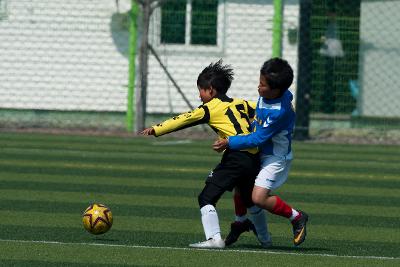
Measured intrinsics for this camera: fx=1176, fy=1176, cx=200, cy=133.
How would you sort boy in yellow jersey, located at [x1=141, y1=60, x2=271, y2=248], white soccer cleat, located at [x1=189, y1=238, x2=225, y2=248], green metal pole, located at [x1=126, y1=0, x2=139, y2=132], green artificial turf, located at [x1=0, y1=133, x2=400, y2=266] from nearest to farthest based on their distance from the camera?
green artificial turf, located at [x1=0, y1=133, x2=400, y2=266], white soccer cleat, located at [x1=189, y1=238, x2=225, y2=248], boy in yellow jersey, located at [x1=141, y1=60, x2=271, y2=248], green metal pole, located at [x1=126, y1=0, x2=139, y2=132]

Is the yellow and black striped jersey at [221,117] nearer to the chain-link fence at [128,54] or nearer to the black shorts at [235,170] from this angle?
the black shorts at [235,170]

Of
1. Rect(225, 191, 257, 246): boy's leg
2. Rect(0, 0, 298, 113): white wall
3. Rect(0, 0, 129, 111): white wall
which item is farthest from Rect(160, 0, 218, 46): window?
Rect(225, 191, 257, 246): boy's leg

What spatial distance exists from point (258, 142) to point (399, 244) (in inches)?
52.5

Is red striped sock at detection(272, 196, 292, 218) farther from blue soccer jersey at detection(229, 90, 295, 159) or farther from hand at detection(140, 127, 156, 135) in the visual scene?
hand at detection(140, 127, 156, 135)

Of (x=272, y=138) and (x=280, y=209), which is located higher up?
(x=272, y=138)

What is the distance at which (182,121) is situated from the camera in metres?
8.21

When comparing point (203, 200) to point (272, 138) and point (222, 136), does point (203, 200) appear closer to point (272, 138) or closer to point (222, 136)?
point (222, 136)

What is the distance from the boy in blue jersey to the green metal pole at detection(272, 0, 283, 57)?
10.5 meters

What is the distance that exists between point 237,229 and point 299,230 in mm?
478

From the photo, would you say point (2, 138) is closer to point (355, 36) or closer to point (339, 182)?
point (339, 182)

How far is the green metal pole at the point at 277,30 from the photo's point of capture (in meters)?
18.7

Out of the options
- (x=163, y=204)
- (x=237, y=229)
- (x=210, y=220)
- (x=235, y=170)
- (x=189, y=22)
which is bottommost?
(x=163, y=204)

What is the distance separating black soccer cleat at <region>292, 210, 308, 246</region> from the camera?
8.12m

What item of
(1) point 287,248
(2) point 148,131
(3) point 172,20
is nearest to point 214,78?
(2) point 148,131
